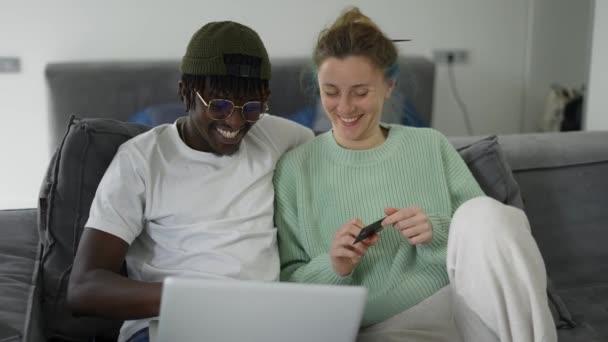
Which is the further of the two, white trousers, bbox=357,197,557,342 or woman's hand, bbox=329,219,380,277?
woman's hand, bbox=329,219,380,277

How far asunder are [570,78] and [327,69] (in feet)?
8.11

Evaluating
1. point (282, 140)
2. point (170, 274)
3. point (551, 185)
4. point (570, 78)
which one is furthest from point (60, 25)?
point (570, 78)

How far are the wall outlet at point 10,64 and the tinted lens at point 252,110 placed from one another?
71.8 inches

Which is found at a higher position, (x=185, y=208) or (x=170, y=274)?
(x=185, y=208)

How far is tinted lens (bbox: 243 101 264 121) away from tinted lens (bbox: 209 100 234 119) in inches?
1.2

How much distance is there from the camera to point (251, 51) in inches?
56.9

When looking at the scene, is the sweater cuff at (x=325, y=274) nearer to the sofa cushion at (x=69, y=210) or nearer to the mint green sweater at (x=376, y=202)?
the mint green sweater at (x=376, y=202)

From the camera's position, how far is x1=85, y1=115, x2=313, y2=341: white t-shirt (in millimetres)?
1393

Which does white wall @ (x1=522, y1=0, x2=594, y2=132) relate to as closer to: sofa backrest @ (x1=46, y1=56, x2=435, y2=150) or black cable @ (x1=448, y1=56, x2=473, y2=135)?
black cable @ (x1=448, y1=56, x2=473, y2=135)

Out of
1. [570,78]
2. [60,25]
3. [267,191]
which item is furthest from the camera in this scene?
[570,78]

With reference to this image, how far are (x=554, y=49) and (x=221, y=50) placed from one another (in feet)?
8.53

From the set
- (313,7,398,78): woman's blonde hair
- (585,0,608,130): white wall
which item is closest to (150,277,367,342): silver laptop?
(313,7,398,78): woman's blonde hair

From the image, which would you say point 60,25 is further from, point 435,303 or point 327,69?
point 435,303

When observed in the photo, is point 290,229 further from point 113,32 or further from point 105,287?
point 113,32
